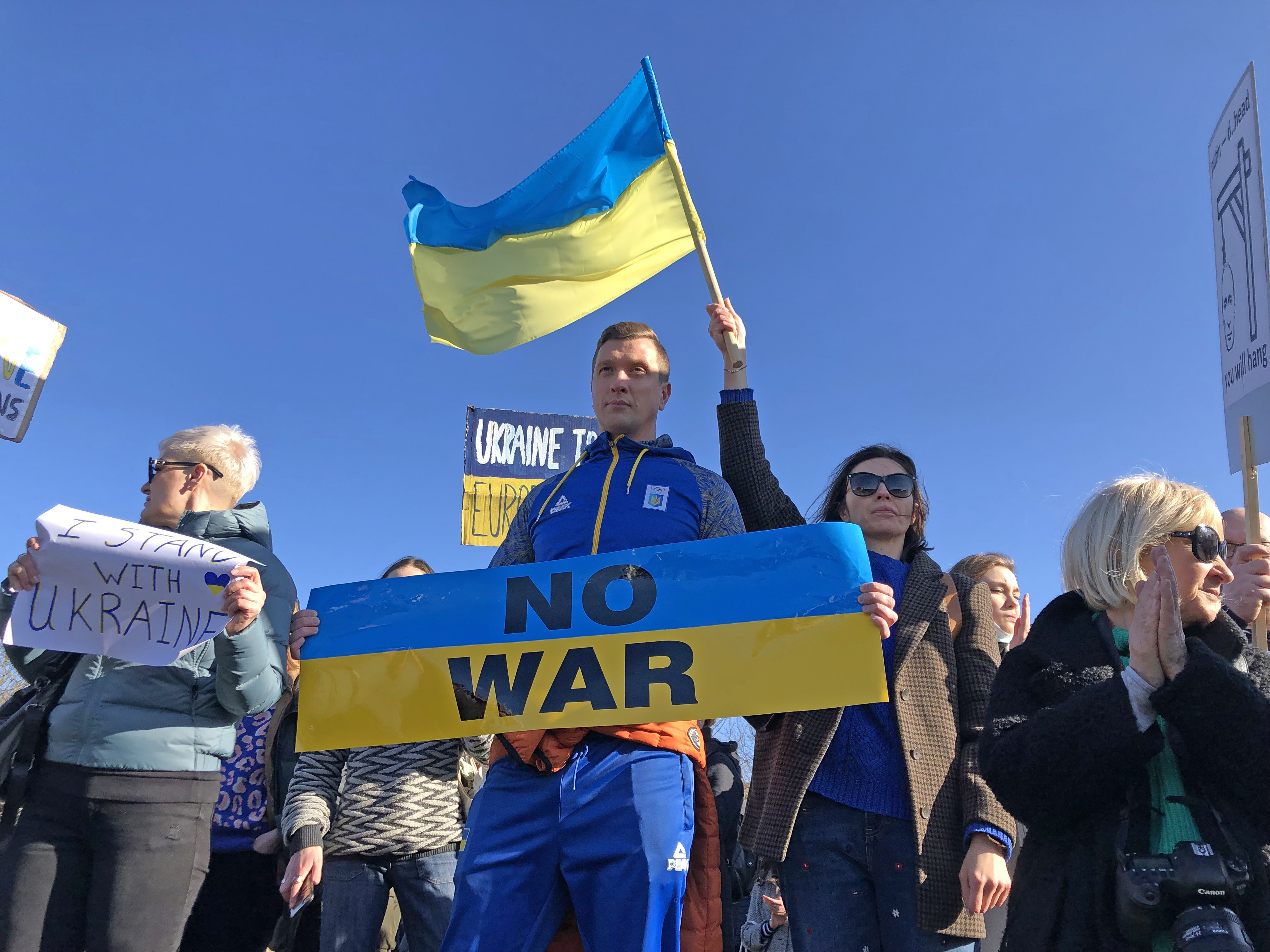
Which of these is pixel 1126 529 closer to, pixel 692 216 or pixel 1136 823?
pixel 1136 823

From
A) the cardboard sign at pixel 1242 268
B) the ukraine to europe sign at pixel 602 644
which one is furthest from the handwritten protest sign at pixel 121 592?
the cardboard sign at pixel 1242 268

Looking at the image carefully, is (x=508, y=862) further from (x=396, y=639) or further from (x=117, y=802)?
(x=117, y=802)

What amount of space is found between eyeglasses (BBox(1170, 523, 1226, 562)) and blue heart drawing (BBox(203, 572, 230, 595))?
2884 millimetres

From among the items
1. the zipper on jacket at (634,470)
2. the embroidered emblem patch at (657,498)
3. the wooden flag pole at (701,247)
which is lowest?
the embroidered emblem patch at (657,498)

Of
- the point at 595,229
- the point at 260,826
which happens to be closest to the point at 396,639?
the point at 260,826

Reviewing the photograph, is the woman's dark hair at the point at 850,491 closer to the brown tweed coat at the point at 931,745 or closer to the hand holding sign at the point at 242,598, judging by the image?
the brown tweed coat at the point at 931,745

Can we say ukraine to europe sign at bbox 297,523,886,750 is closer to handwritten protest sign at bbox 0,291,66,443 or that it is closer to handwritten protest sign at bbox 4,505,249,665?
handwritten protest sign at bbox 4,505,249,665

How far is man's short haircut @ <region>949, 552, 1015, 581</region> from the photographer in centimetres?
476

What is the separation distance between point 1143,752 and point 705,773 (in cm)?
148

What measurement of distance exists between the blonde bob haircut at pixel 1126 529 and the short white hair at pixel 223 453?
3165 millimetres

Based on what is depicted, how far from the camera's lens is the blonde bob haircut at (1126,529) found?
224 cm

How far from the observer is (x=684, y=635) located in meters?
2.59

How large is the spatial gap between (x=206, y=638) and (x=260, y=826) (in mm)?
1660

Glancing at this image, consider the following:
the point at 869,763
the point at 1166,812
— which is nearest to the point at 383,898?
the point at 869,763
